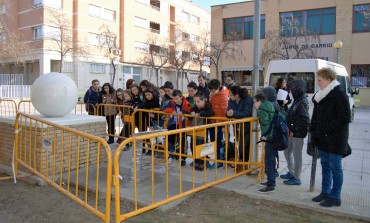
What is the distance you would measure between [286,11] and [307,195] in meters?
25.5

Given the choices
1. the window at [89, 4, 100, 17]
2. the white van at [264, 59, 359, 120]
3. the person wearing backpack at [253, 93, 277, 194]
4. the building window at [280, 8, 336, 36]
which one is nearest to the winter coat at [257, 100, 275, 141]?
the person wearing backpack at [253, 93, 277, 194]

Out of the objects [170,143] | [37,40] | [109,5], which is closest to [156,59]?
[109,5]

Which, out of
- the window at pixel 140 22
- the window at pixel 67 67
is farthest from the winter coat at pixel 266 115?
the window at pixel 140 22

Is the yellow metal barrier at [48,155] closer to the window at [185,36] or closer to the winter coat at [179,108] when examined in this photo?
the winter coat at [179,108]

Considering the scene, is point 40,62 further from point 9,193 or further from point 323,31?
point 9,193

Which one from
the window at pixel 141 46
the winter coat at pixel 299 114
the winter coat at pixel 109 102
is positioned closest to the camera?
the winter coat at pixel 299 114

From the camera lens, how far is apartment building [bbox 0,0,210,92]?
32000mm

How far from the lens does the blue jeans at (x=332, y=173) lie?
14.6 feet

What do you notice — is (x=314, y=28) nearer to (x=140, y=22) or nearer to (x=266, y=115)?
(x=140, y=22)

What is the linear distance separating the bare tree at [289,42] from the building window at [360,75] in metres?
3.11

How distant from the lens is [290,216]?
14.1 ft

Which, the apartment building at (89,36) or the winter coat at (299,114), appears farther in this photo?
the apartment building at (89,36)

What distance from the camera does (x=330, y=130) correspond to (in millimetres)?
4395

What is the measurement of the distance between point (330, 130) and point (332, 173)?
0.61 meters
